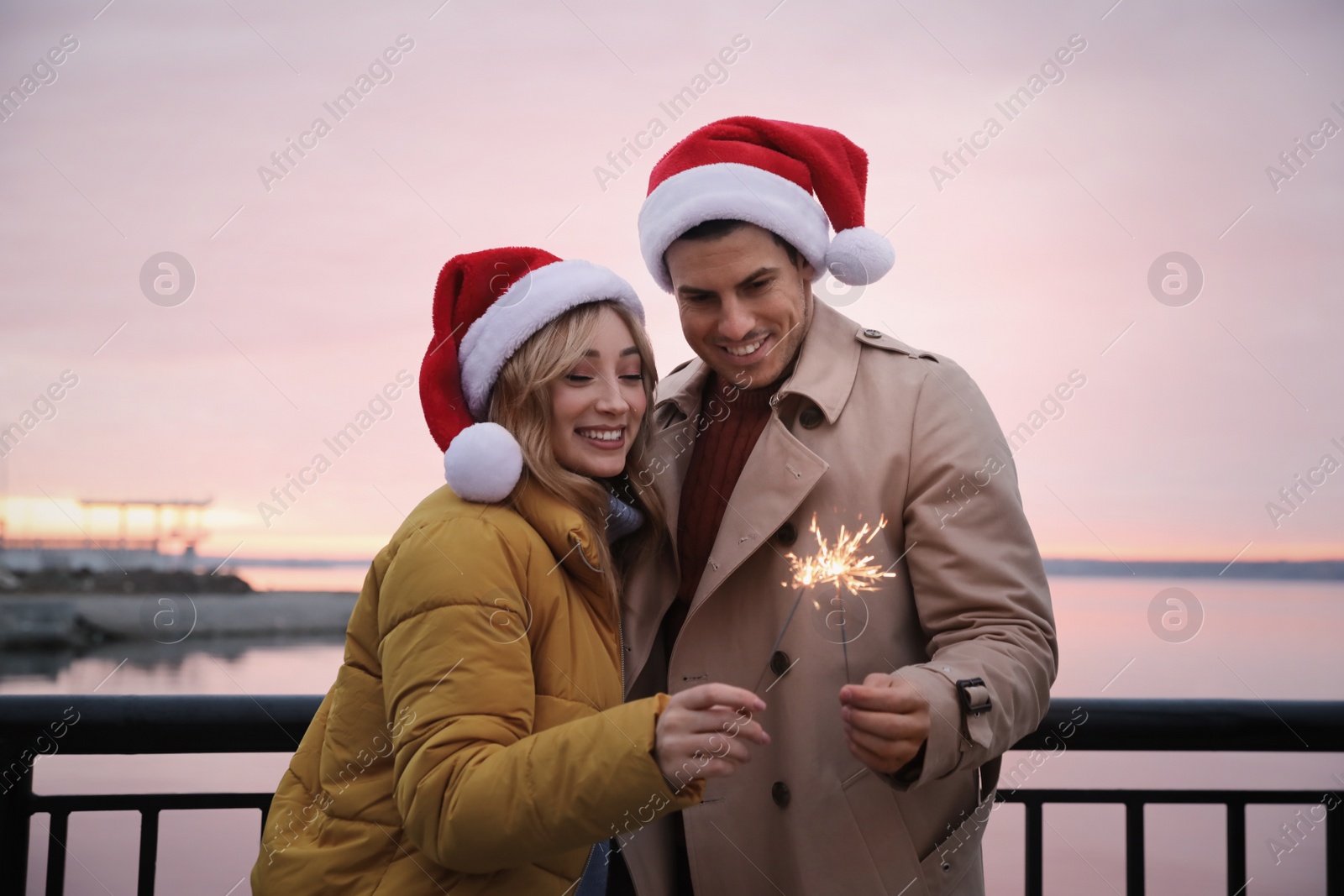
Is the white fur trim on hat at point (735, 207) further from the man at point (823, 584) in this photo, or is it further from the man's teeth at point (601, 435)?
the man's teeth at point (601, 435)

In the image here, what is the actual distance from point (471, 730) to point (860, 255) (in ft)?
4.20

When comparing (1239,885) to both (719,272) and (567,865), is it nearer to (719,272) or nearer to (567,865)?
(567,865)

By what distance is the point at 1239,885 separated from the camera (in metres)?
2.06

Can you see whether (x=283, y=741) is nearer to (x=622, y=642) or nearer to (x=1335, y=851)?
(x=622, y=642)

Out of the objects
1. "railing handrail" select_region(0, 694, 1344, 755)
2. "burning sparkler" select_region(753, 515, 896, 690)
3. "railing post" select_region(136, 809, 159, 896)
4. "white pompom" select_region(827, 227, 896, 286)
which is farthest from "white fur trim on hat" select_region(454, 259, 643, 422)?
"railing post" select_region(136, 809, 159, 896)

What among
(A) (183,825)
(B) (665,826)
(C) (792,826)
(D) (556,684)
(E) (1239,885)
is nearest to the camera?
(D) (556,684)

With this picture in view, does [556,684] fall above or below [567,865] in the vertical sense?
above

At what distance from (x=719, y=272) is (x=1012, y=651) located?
0.94 metres

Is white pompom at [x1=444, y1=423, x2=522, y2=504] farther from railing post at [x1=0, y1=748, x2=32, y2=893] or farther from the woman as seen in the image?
railing post at [x1=0, y1=748, x2=32, y2=893]

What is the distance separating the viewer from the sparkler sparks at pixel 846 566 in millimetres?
1729

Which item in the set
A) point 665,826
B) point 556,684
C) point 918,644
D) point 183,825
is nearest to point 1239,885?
point 918,644

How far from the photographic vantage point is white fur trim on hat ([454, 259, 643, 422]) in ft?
5.74

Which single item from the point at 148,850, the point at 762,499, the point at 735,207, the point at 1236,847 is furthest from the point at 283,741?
the point at 1236,847

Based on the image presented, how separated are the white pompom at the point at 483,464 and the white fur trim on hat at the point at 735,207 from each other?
70 cm
